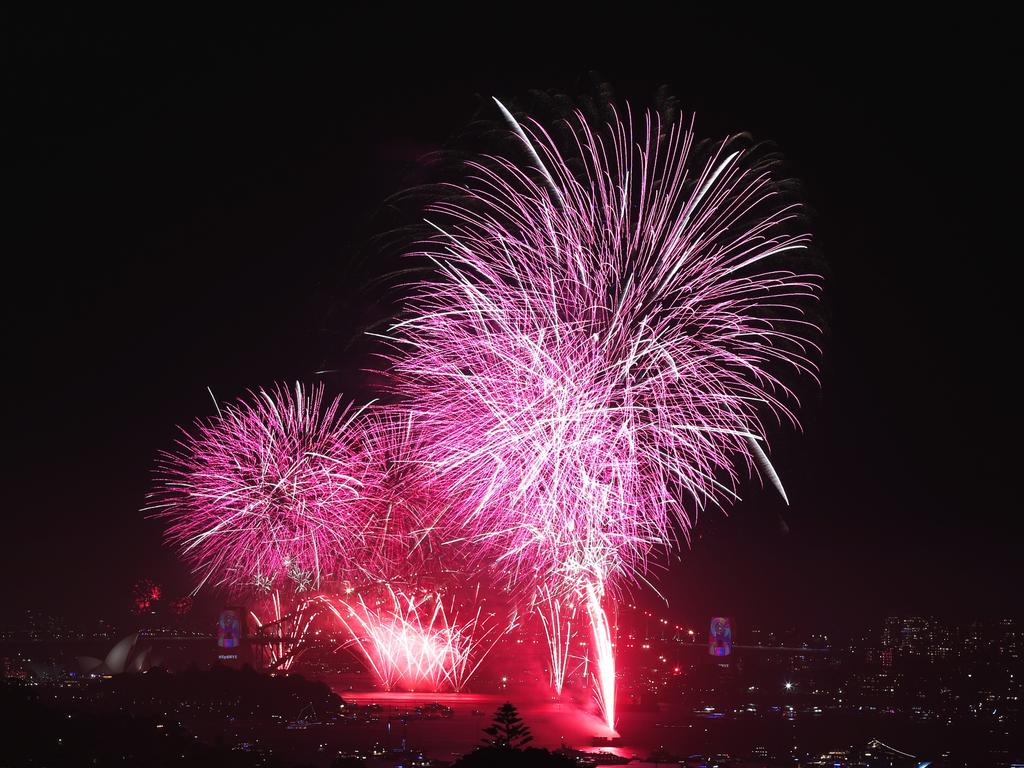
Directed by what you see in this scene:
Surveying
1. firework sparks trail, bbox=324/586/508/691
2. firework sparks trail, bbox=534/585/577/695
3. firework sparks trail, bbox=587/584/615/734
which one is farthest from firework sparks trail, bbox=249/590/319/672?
firework sparks trail, bbox=587/584/615/734

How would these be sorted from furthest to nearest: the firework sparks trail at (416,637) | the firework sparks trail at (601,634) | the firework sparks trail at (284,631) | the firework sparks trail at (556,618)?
1. the firework sparks trail at (284,631)
2. the firework sparks trail at (416,637)
3. the firework sparks trail at (556,618)
4. the firework sparks trail at (601,634)

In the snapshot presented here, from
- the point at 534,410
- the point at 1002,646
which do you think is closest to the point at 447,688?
the point at 534,410

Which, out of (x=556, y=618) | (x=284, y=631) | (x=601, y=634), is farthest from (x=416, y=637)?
(x=601, y=634)

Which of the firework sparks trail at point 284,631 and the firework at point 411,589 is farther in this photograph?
the firework sparks trail at point 284,631

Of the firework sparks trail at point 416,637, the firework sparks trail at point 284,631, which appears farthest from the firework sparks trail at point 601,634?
the firework sparks trail at point 284,631

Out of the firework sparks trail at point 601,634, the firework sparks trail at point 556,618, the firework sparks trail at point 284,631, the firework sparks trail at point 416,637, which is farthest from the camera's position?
the firework sparks trail at point 284,631

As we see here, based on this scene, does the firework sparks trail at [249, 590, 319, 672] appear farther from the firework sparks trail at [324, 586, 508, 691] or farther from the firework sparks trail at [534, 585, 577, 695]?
the firework sparks trail at [534, 585, 577, 695]

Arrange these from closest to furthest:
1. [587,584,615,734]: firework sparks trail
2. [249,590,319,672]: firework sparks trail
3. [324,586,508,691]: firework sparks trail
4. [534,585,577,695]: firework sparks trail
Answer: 1. [587,584,615,734]: firework sparks trail
2. [534,585,577,695]: firework sparks trail
3. [324,586,508,691]: firework sparks trail
4. [249,590,319,672]: firework sparks trail

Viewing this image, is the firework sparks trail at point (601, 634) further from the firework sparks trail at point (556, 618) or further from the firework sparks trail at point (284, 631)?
the firework sparks trail at point (284, 631)

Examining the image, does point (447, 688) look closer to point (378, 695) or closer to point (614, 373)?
point (378, 695)
